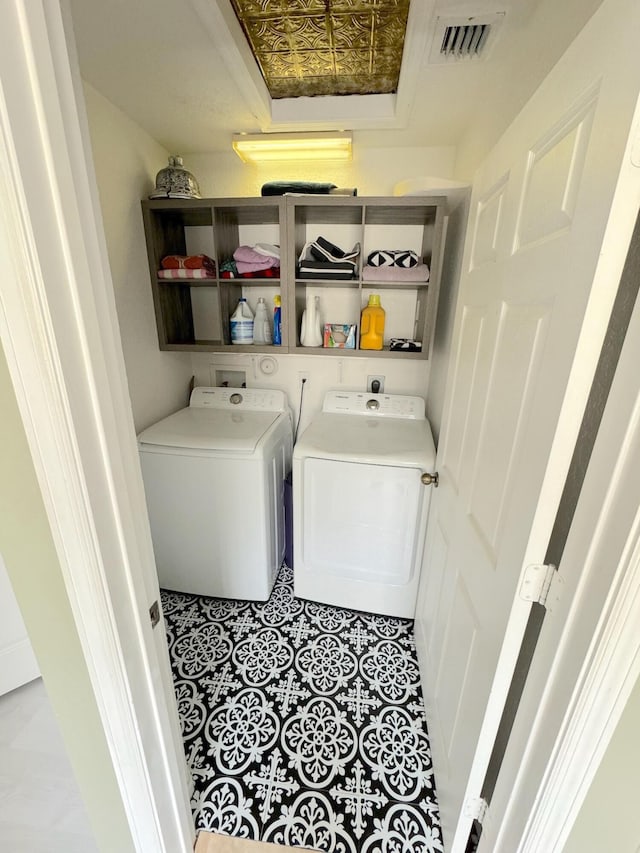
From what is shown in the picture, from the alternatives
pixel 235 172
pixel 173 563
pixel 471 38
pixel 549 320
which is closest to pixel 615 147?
pixel 549 320

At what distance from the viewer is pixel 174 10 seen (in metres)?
1.07

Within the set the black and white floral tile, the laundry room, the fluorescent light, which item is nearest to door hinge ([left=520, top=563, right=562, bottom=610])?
the laundry room

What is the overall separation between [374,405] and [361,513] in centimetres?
73

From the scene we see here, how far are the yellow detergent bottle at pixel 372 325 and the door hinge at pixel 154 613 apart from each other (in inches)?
61.6

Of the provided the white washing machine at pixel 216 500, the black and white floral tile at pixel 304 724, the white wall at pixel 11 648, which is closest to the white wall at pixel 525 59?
the white washing machine at pixel 216 500

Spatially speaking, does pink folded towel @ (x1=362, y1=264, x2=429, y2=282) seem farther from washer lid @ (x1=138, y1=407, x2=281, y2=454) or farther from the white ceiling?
washer lid @ (x1=138, y1=407, x2=281, y2=454)

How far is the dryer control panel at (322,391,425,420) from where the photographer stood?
7.02ft

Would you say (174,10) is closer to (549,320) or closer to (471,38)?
(471,38)

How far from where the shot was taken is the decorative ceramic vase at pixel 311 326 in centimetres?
197

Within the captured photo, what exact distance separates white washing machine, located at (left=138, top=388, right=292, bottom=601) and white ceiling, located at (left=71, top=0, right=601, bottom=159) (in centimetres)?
148

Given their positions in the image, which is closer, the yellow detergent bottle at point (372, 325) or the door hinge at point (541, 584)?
the door hinge at point (541, 584)

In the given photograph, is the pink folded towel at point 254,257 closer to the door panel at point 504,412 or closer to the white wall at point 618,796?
the door panel at point 504,412

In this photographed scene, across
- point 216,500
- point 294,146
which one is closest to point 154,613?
point 216,500

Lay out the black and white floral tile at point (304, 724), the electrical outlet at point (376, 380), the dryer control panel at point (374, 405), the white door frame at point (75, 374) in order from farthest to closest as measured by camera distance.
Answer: the electrical outlet at point (376, 380)
the dryer control panel at point (374, 405)
the black and white floral tile at point (304, 724)
the white door frame at point (75, 374)
